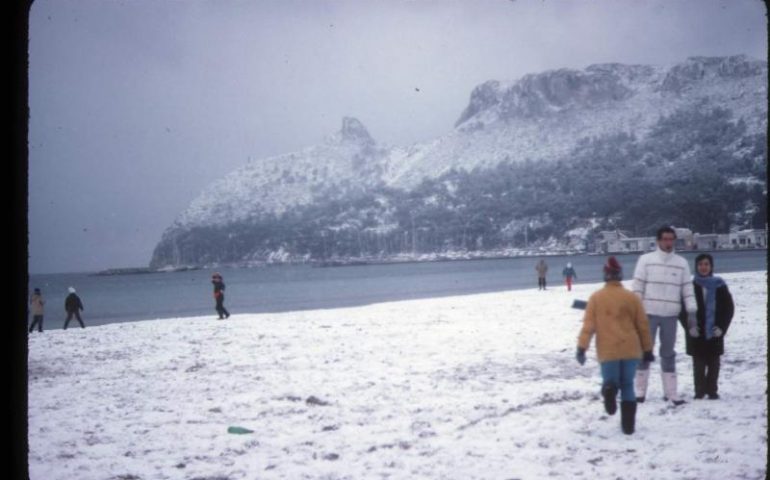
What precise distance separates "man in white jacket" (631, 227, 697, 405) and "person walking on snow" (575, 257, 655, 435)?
77 centimetres

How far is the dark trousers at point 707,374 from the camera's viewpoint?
308 inches

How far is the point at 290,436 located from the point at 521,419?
104 inches

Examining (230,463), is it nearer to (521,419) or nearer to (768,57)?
(521,419)

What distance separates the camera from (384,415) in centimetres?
786

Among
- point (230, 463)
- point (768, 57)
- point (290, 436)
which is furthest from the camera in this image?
point (290, 436)

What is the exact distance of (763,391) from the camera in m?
8.03

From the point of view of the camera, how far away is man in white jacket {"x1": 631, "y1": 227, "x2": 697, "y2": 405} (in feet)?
24.5

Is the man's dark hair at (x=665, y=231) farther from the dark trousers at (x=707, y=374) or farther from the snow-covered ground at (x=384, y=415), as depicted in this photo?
the snow-covered ground at (x=384, y=415)

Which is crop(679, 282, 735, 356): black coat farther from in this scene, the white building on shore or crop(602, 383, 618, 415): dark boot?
the white building on shore

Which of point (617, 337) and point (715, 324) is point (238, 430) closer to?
point (617, 337)

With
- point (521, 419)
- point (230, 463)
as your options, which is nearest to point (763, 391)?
point (521, 419)

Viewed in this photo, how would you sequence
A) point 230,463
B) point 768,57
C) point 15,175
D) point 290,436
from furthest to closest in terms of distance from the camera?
point 290,436 < point 230,463 < point 768,57 < point 15,175

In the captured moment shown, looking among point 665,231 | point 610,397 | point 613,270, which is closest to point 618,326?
point 613,270

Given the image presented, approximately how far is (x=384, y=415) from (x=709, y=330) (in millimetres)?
4150
